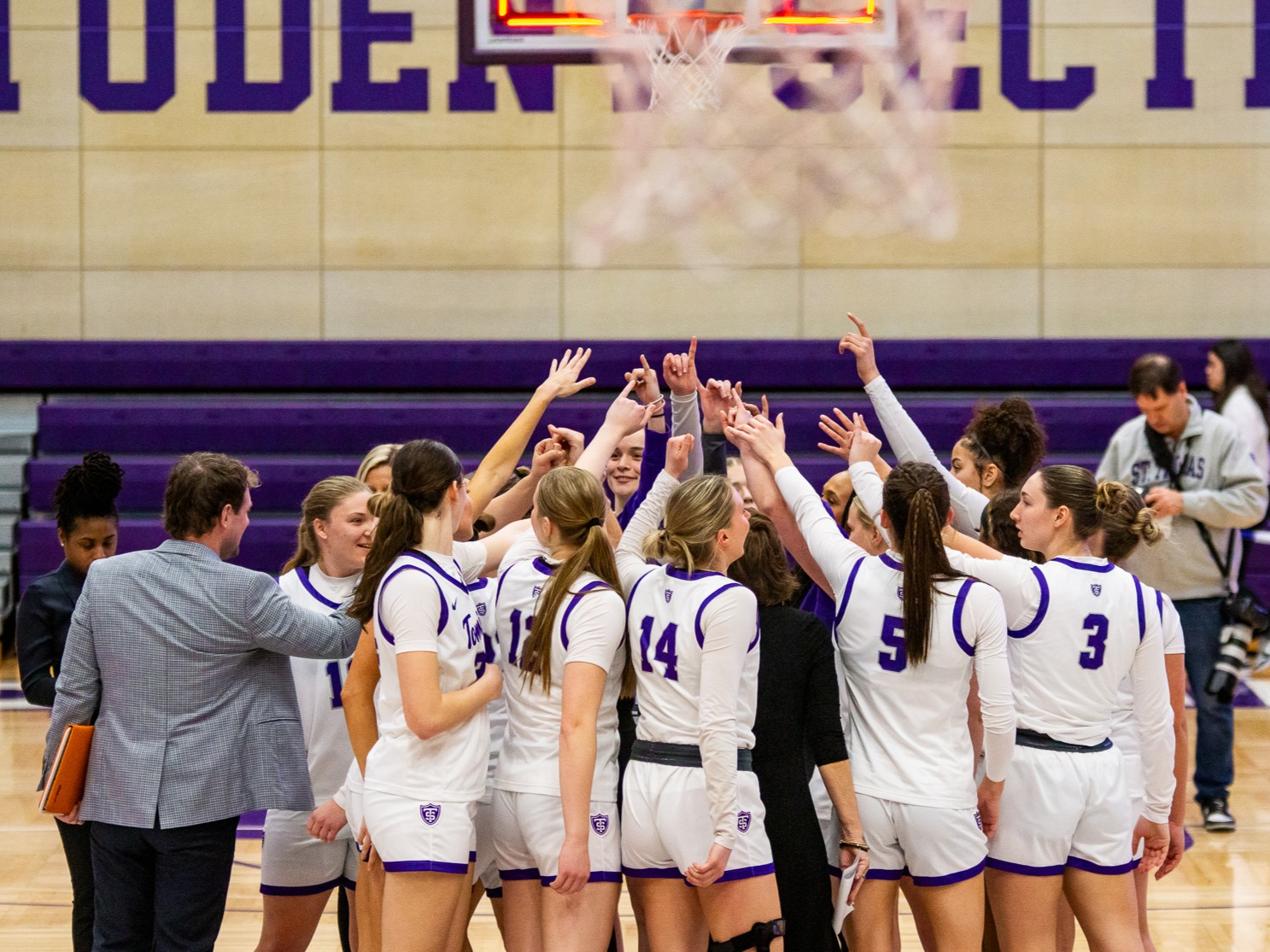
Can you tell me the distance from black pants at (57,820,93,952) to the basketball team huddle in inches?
22.5

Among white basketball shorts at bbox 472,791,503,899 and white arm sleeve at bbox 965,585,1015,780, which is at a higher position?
white arm sleeve at bbox 965,585,1015,780

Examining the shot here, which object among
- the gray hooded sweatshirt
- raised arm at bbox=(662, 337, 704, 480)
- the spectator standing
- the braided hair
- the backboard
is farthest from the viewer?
the backboard

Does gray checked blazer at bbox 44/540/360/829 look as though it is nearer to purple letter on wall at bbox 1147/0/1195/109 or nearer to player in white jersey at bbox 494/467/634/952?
player in white jersey at bbox 494/467/634/952

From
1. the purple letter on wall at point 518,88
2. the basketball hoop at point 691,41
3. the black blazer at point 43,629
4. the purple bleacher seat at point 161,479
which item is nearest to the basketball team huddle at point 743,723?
the black blazer at point 43,629

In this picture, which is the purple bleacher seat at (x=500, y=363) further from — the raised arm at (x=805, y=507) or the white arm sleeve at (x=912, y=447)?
the raised arm at (x=805, y=507)

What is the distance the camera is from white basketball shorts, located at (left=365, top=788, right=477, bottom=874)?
3213 mm

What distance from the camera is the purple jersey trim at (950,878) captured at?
3.41 meters

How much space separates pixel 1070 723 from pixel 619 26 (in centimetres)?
541

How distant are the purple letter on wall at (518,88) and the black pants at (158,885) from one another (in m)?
7.37

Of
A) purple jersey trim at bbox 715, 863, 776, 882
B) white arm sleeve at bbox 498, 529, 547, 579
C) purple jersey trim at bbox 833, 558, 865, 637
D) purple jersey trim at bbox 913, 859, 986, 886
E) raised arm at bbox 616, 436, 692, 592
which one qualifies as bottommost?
purple jersey trim at bbox 913, 859, 986, 886

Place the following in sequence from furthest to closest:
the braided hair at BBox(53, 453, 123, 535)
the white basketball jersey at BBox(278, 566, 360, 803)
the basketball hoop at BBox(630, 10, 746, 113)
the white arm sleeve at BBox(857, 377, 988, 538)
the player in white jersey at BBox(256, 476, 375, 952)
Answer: the basketball hoop at BBox(630, 10, 746, 113)
the white arm sleeve at BBox(857, 377, 988, 538)
the braided hair at BBox(53, 453, 123, 535)
the white basketball jersey at BBox(278, 566, 360, 803)
the player in white jersey at BBox(256, 476, 375, 952)

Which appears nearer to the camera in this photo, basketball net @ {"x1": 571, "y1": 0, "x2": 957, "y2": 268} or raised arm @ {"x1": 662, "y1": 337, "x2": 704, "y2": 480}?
raised arm @ {"x1": 662, "y1": 337, "x2": 704, "y2": 480}

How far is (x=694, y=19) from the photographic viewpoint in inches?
307

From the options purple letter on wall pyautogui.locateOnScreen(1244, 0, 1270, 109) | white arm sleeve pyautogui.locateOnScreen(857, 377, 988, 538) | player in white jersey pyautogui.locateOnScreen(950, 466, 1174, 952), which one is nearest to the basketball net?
purple letter on wall pyautogui.locateOnScreen(1244, 0, 1270, 109)
